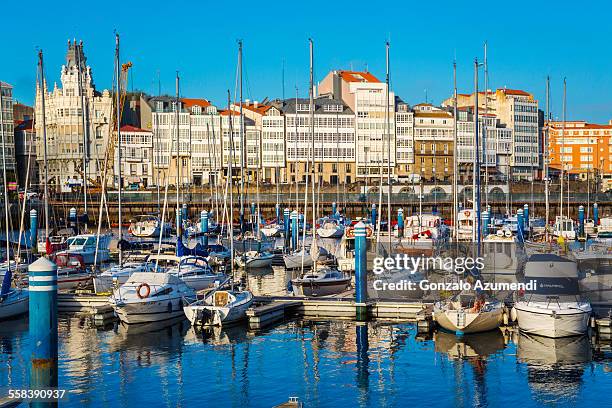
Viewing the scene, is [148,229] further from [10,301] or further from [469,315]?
[469,315]

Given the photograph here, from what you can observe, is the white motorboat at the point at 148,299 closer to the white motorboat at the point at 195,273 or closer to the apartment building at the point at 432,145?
the white motorboat at the point at 195,273

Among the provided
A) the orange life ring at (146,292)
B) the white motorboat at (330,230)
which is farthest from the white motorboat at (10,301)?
the white motorboat at (330,230)

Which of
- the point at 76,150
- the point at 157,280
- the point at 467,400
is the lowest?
the point at 467,400

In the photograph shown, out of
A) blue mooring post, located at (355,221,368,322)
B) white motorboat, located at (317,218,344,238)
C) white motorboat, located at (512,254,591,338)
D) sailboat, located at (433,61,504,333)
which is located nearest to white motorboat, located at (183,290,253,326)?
blue mooring post, located at (355,221,368,322)

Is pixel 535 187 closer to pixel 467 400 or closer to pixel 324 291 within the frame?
pixel 324 291

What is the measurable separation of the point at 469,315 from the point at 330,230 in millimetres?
41424

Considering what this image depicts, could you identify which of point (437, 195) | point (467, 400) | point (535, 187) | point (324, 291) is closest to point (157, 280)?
point (324, 291)

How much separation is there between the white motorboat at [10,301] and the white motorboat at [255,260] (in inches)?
688

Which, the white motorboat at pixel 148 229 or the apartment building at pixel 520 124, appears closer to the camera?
the white motorboat at pixel 148 229

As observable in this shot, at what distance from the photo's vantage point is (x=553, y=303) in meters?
29.4

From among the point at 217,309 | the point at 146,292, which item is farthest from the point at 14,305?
the point at 217,309

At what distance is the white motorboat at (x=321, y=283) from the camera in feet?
125

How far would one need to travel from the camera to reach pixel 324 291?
38.2 meters

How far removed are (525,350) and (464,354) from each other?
6.34 feet
